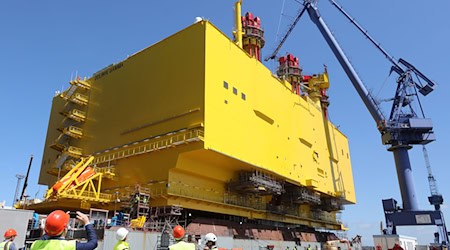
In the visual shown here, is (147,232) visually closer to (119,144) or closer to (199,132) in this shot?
(199,132)

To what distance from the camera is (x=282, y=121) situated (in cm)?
2952

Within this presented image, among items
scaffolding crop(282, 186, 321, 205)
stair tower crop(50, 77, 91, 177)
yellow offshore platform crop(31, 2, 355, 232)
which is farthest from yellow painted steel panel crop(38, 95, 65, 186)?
scaffolding crop(282, 186, 321, 205)

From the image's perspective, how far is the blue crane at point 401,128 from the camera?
114ft

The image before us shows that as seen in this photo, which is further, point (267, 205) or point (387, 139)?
point (387, 139)

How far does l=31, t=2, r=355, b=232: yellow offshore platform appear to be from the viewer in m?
22.1

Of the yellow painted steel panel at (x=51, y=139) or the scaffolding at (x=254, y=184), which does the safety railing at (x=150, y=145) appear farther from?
the yellow painted steel panel at (x=51, y=139)

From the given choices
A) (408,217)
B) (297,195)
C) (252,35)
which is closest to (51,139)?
(252,35)

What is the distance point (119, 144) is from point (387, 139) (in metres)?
27.5

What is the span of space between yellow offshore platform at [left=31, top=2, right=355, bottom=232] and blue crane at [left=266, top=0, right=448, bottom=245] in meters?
9.60

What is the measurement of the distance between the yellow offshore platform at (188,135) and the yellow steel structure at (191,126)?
83mm

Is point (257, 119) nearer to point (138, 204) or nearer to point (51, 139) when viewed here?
point (138, 204)

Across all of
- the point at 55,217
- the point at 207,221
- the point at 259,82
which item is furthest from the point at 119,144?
the point at 55,217

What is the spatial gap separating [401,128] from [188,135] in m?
25.4

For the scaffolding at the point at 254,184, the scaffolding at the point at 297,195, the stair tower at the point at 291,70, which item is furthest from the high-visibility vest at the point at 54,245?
the stair tower at the point at 291,70
